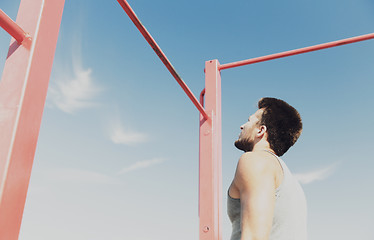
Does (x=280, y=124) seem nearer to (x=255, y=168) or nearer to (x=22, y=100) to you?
(x=255, y=168)

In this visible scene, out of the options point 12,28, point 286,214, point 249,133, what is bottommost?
point 286,214

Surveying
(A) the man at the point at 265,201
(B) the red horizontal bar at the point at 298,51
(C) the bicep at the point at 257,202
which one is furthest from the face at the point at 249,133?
(B) the red horizontal bar at the point at 298,51

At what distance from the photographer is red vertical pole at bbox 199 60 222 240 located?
6.46 feet

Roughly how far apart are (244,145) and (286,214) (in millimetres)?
547

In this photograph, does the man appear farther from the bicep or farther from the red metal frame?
the red metal frame

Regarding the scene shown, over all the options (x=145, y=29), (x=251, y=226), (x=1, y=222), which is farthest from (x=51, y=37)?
(x=251, y=226)

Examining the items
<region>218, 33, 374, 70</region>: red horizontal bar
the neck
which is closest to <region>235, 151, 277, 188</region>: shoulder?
the neck

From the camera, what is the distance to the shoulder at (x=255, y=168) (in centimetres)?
116

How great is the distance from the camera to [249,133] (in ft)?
5.53

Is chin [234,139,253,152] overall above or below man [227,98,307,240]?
above

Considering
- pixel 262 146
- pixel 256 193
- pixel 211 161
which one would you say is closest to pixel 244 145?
pixel 262 146

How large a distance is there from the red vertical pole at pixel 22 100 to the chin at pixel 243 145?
1.07 m

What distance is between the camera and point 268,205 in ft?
3.66

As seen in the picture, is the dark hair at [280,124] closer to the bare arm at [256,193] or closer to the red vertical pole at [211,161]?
the bare arm at [256,193]
